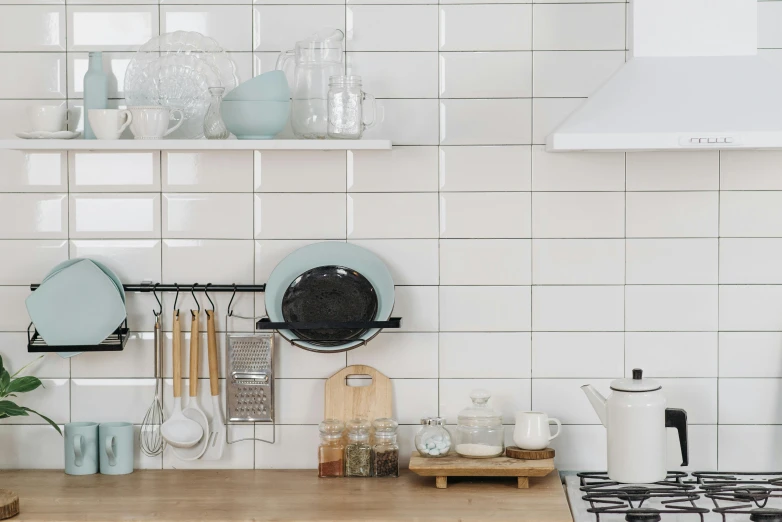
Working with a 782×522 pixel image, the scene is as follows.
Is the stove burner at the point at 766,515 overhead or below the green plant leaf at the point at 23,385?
below

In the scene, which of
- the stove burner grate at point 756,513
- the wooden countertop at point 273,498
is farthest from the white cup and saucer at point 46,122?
the stove burner grate at point 756,513

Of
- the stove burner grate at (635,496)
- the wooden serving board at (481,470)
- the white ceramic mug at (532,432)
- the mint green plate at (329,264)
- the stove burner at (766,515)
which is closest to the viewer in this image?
the stove burner at (766,515)

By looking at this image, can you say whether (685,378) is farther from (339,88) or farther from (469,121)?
(339,88)

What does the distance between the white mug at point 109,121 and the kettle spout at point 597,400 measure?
4.29 feet

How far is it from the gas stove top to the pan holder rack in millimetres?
607

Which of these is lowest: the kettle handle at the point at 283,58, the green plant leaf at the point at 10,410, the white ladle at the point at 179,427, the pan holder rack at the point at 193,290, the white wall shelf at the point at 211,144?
the white ladle at the point at 179,427

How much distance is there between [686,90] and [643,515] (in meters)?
0.92

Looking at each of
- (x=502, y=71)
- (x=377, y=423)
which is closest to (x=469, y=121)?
(x=502, y=71)

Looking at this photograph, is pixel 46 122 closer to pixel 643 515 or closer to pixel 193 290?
pixel 193 290

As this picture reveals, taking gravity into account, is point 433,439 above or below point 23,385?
below

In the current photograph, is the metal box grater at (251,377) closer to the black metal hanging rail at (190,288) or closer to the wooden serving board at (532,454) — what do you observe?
the black metal hanging rail at (190,288)

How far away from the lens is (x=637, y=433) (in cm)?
207

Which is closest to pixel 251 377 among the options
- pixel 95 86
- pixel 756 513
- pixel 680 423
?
pixel 95 86

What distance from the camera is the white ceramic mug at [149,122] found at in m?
2.14
